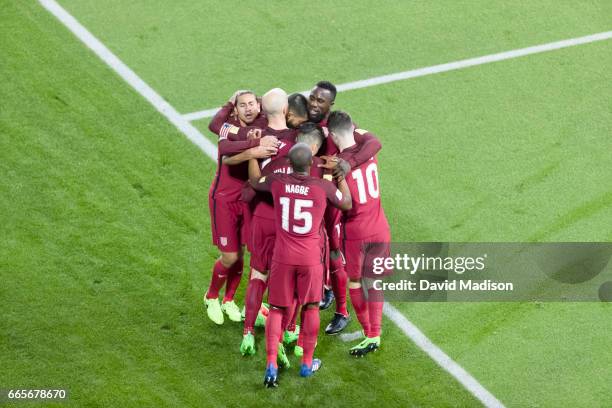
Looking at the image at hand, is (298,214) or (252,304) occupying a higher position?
(298,214)

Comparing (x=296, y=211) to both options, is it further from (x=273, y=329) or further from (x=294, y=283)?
(x=273, y=329)

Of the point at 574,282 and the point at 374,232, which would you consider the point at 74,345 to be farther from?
the point at 574,282

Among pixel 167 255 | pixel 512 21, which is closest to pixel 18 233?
pixel 167 255

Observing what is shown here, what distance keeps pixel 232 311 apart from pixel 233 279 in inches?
10.2

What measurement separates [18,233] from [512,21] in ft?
21.8

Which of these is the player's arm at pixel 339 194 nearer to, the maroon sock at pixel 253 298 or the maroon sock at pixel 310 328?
the maroon sock at pixel 310 328

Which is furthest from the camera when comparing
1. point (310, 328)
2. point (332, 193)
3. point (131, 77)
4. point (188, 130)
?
point (131, 77)

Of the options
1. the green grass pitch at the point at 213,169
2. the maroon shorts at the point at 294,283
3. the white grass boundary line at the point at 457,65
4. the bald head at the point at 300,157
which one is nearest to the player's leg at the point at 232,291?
the green grass pitch at the point at 213,169

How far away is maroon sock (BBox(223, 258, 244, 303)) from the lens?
8673 mm

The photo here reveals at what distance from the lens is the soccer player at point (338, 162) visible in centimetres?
805

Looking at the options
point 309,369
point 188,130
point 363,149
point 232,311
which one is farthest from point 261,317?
point 188,130

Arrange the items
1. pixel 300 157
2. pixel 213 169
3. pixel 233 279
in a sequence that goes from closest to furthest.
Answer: pixel 300 157 → pixel 233 279 → pixel 213 169

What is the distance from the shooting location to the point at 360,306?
8445mm

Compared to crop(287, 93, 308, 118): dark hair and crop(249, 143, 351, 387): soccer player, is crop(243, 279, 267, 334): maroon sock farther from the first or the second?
crop(287, 93, 308, 118): dark hair
